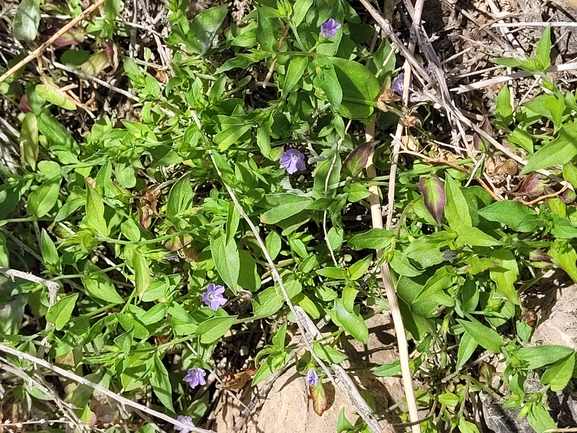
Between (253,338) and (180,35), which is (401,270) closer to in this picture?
(253,338)

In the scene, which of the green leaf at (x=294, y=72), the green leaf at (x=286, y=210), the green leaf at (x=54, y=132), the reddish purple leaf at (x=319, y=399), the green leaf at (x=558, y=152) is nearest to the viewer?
the green leaf at (x=558, y=152)

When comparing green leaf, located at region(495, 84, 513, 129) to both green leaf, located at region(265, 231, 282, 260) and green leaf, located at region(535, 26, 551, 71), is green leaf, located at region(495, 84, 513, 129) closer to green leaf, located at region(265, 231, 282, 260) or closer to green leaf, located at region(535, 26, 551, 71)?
green leaf, located at region(535, 26, 551, 71)

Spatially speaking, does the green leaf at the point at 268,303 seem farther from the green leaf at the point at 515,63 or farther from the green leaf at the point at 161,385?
the green leaf at the point at 515,63

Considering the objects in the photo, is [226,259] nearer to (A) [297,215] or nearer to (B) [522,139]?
(A) [297,215]

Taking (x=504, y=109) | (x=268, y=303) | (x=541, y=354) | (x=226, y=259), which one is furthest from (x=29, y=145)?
(x=541, y=354)

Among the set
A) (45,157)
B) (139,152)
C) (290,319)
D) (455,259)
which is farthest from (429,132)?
(45,157)

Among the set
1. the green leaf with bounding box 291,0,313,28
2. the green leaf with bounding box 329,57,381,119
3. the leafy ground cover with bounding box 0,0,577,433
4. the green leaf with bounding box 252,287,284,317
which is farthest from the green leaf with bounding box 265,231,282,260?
the green leaf with bounding box 291,0,313,28

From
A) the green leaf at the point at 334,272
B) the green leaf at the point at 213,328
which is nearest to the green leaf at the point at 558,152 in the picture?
the green leaf at the point at 334,272
